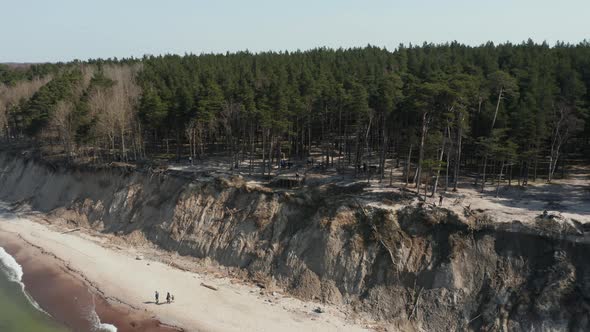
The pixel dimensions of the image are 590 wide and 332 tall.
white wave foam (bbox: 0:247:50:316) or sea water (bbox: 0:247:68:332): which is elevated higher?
white wave foam (bbox: 0:247:50:316)

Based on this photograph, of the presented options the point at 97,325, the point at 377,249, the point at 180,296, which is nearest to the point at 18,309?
the point at 97,325

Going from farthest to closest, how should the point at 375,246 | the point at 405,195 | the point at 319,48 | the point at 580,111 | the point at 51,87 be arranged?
the point at 319,48 → the point at 51,87 → the point at 580,111 → the point at 405,195 → the point at 375,246

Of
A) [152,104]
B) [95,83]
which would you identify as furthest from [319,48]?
[152,104]

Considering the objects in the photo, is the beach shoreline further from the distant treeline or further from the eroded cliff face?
the distant treeline

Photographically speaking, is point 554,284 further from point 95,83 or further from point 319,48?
point 319,48

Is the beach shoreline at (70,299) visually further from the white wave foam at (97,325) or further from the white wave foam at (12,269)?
the white wave foam at (12,269)

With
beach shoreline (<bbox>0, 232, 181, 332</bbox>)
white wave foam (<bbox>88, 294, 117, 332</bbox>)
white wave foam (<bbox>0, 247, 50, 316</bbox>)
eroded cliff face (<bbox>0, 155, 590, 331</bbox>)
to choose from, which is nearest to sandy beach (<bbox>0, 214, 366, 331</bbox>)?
beach shoreline (<bbox>0, 232, 181, 332</bbox>)

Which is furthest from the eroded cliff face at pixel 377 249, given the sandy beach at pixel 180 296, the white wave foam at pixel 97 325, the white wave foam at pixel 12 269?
the white wave foam at pixel 97 325
